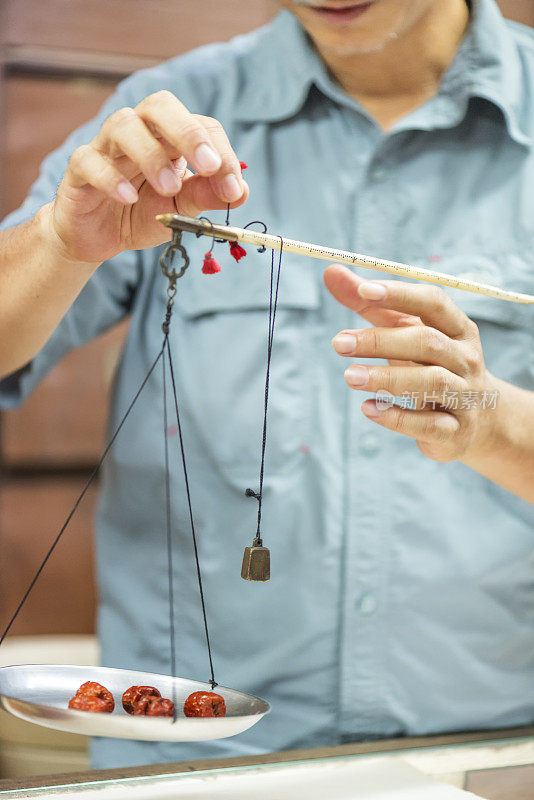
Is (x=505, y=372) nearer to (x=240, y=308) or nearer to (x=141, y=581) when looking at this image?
(x=240, y=308)

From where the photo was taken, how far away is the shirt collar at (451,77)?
57 cm

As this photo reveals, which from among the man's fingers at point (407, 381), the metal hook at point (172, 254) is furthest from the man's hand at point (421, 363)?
the metal hook at point (172, 254)

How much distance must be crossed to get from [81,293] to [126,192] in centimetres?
16

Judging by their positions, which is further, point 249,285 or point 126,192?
point 249,285

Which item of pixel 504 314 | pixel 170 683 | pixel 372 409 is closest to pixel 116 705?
pixel 170 683

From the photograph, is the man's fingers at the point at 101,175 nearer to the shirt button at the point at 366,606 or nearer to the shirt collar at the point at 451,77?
the shirt collar at the point at 451,77

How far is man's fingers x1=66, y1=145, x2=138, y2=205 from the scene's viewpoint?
0.41 meters

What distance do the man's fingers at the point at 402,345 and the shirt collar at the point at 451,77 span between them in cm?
21

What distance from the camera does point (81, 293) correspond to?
0.56m

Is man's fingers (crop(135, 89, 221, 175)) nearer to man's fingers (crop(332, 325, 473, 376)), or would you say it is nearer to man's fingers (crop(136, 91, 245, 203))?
man's fingers (crop(136, 91, 245, 203))

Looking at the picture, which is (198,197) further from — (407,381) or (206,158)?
(407,381)

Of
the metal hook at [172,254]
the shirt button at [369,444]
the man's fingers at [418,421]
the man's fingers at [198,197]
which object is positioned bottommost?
the man's fingers at [418,421]

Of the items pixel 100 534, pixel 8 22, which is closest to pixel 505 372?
pixel 100 534

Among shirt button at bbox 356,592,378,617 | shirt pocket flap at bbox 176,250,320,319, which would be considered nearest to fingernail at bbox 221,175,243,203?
shirt pocket flap at bbox 176,250,320,319
